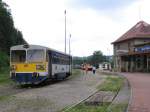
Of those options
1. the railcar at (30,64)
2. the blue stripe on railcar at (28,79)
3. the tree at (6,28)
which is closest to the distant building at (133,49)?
the tree at (6,28)

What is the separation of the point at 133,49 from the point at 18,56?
56.8m

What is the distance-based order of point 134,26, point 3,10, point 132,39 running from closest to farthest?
point 3,10, point 132,39, point 134,26

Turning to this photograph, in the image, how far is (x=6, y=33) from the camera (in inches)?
2569

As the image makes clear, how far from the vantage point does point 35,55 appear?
100 feet

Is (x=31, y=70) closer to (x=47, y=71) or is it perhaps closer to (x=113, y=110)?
(x=47, y=71)

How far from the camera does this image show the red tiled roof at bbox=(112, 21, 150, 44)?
286ft

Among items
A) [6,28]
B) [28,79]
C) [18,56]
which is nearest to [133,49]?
[6,28]

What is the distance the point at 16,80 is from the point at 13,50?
247 cm

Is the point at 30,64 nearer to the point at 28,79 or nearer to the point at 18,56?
the point at 28,79

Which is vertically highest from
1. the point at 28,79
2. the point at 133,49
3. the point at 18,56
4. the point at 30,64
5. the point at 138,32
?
the point at 138,32

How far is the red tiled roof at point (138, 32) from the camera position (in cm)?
8731

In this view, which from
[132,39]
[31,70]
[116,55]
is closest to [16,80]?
[31,70]

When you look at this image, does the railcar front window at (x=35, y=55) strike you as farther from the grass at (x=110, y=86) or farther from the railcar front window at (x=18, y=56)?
the grass at (x=110, y=86)

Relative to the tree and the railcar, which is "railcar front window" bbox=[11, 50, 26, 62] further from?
the tree
